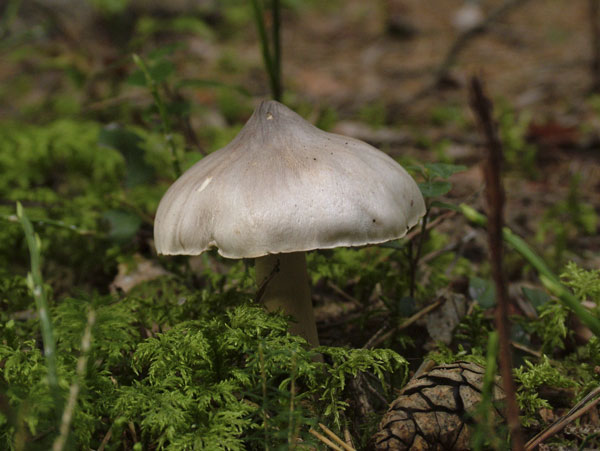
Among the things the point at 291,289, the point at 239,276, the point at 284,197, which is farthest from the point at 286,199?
the point at 239,276

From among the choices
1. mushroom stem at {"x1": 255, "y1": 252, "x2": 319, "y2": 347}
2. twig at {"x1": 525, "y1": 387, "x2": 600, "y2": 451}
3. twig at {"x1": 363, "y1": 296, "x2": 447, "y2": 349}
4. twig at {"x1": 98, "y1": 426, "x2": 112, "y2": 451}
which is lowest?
twig at {"x1": 525, "y1": 387, "x2": 600, "y2": 451}

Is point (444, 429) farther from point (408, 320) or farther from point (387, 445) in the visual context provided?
point (408, 320)

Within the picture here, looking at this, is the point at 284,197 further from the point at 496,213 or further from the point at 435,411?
the point at 435,411

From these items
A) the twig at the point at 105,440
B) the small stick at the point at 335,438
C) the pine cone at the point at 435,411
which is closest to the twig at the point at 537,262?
the pine cone at the point at 435,411

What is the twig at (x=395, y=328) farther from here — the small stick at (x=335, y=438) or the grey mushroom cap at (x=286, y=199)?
the grey mushroom cap at (x=286, y=199)

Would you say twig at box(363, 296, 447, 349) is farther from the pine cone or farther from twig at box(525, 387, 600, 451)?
twig at box(525, 387, 600, 451)

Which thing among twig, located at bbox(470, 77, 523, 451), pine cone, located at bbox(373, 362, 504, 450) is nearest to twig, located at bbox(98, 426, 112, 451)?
pine cone, located at bbox(373, 362, 504, 450)
